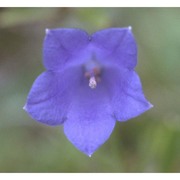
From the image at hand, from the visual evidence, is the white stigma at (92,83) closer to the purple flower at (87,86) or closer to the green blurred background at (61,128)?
the purple flower at (87,86)

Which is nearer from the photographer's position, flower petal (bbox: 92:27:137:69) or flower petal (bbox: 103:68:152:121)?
flower petal (bbox: 92:27:137:69)

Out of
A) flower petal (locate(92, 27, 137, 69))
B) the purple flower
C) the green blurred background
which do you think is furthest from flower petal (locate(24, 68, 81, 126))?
the green blurred background

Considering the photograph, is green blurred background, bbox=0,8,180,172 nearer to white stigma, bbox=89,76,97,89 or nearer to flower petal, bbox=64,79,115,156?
flower petal, bbox=64,79,115,156

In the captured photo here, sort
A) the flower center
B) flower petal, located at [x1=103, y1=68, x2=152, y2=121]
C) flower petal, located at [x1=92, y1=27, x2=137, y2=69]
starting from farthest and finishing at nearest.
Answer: the flower center, flower petal, located at [x1=103, y1=68, x2=152, y2=121], flower petal, located at [x1=92, y1=27, x2=137, y2=69]

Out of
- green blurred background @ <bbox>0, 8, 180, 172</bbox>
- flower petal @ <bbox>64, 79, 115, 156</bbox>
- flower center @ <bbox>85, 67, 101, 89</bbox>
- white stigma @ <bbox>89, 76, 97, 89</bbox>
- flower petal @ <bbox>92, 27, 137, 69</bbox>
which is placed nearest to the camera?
flower petal @ <bbox>92, 27, 137, 69</bbox>

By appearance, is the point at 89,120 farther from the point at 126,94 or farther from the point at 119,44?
the point at 119,44

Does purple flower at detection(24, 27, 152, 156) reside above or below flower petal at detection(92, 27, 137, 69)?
below

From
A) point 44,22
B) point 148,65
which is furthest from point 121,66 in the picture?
point 44,22
